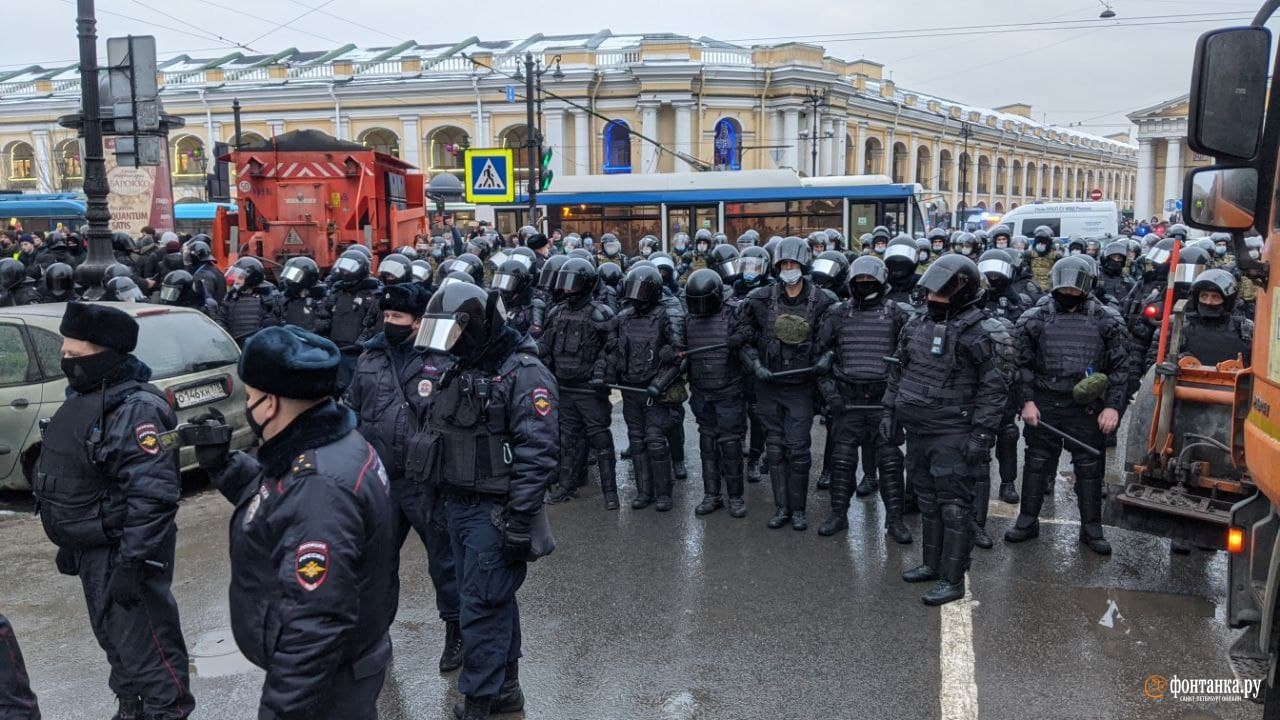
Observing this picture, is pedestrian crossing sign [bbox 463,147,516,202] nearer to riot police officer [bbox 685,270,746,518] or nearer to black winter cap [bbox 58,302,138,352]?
riot police officer [bbox 685,270,746,518]

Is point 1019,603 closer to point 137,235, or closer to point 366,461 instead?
point 366,461

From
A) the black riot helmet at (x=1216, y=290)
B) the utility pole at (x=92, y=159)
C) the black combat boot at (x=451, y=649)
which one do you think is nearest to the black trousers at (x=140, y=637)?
the black combat boot at (x=451, y=649)

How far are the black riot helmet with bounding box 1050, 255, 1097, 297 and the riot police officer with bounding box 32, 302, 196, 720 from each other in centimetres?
550

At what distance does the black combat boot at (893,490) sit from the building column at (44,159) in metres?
57.8

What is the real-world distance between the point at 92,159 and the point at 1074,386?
30.9 ft

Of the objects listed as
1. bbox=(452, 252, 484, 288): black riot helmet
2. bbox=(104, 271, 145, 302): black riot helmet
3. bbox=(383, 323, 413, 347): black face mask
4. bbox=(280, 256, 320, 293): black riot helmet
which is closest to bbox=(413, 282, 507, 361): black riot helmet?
bbox=(383, 323, 413, 347): black face mask

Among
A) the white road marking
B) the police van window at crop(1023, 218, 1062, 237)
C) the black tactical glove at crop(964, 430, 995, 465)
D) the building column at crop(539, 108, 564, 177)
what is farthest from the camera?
the building column at crop(539, 108, 564, 177)

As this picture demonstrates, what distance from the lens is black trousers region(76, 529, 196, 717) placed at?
3889mm

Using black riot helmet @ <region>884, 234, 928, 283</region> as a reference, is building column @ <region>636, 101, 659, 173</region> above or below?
above

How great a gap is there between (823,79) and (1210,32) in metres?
48.0

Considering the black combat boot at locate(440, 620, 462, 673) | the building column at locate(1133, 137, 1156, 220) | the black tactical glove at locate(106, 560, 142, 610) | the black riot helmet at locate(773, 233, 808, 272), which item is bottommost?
the black combat boot at locate(440, 620, 462, 673)

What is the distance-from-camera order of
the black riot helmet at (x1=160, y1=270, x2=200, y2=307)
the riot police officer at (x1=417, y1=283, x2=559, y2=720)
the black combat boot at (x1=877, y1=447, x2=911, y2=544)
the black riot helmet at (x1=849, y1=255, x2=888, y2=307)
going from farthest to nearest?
the black riot helmet at (x1=160, y1=270, x2=200, y2=307)
the black riot helmet at (x1=849, y1=255, x2=888, y2=307)
the black combat boot at (x1=877, y1=447, x2=911, y2=544)
the riot police officer at (x1=417, y1=283, x2=559, y2=720)

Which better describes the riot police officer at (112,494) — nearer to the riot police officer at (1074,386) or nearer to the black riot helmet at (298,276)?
the riot police officer at (1074,386)

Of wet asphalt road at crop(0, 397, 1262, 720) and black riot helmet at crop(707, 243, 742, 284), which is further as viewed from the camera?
black riot helmet at crop(707, 243, 742, 284)
